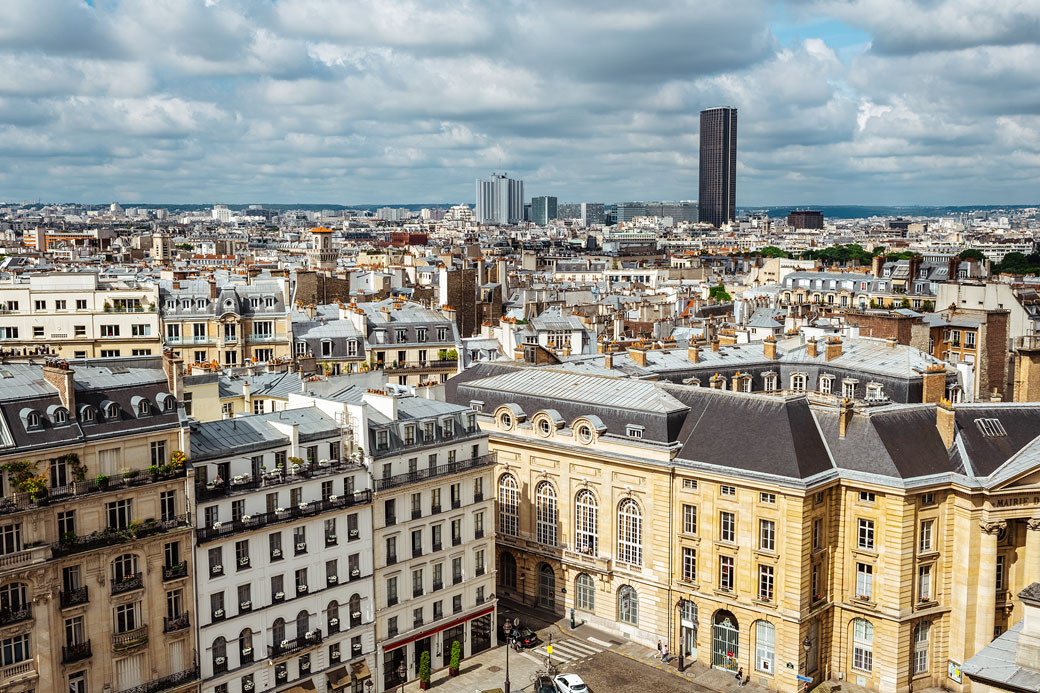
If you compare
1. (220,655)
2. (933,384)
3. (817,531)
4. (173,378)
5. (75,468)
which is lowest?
(220,655)

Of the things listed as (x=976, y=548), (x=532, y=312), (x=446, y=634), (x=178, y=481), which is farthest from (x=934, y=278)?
(x=178, y=481)

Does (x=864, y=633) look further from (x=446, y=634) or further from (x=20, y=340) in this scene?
(x=20, y=340)

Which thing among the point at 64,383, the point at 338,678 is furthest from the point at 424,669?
the point at 64,383

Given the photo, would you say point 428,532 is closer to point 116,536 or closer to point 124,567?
point 124,567

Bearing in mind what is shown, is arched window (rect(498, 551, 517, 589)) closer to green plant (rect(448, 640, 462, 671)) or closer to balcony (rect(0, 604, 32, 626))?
green plant (rect(448, 640, 462, 671))

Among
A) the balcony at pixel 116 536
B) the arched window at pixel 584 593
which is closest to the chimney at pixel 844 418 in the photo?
the arched window at pixel 584 593

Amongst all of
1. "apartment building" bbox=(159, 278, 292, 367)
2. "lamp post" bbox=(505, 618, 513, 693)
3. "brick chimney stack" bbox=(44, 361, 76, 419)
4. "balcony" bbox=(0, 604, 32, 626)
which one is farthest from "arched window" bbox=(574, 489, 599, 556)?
"apartment building" bbox=(159, 278, 292, 367)

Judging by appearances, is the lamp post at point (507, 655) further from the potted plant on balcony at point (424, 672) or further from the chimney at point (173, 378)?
the chimney at point (173, 378)
